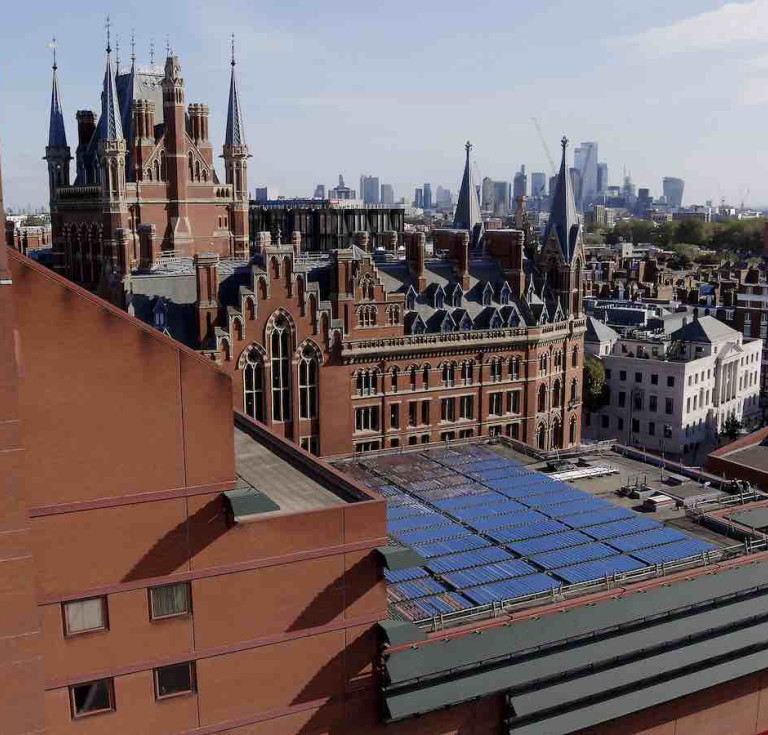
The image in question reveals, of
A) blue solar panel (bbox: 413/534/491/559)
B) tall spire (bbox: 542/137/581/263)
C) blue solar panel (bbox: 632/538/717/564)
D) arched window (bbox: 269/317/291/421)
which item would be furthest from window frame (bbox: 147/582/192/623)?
tall spire (bbox: 542/137/581/263)

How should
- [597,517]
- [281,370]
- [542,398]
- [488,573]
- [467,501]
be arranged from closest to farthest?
[488,573], [597,517], [467,501], [281,370], [542,398]

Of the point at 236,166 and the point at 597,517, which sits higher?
the point at 236,166

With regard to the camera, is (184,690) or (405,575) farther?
(405,575)

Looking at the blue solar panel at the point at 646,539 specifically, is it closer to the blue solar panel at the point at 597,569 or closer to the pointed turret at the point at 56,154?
the blue solar panel at the point at 597,569

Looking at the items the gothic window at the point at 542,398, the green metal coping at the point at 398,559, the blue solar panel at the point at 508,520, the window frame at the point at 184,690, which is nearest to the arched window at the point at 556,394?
the gothic window at the point at 542,398

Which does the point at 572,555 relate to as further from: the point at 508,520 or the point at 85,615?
the point at 85,615

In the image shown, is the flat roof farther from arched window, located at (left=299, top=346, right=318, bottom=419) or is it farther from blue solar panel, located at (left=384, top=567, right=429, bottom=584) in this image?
arched window, located at (left=299, top=346, right=318, bottom=419)

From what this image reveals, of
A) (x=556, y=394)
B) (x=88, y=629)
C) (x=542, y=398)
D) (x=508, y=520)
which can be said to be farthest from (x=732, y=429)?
(x=88, y=629)
